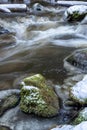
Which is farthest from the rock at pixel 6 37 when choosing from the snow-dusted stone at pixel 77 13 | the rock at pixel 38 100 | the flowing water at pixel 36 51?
the rock at pixel 38 100

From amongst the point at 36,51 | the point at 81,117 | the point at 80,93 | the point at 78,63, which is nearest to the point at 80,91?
the point at 80,93

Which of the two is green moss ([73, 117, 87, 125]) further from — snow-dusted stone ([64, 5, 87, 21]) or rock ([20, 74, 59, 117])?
snow-dusted stone ([64, 5, 87, 21])

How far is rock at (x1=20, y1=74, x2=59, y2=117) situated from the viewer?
16.5 feet

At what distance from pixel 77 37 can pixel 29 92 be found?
5.68 m

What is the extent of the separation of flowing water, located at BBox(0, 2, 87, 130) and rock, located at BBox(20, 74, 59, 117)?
0.36ft

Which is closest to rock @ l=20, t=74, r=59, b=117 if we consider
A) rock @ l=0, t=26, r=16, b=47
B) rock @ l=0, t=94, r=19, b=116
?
rock @ l=0, t=94, r=19, b=116

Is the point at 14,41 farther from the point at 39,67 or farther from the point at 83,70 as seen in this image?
the point at 83,70

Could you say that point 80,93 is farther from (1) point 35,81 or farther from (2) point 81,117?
(1) point 35,81

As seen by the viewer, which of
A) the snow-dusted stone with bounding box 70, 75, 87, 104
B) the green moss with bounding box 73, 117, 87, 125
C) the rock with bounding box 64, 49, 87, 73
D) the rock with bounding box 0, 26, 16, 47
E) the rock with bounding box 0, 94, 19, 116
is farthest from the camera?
the rock with bounding box 0, 26, 16, 47

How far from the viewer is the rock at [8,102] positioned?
532 cm

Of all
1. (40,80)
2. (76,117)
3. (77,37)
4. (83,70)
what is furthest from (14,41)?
(76,117)

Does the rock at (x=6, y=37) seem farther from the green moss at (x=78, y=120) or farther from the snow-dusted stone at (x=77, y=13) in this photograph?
the green moss at (x=78, y=120)

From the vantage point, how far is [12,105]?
537 centimetres

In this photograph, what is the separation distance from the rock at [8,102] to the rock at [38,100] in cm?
23
